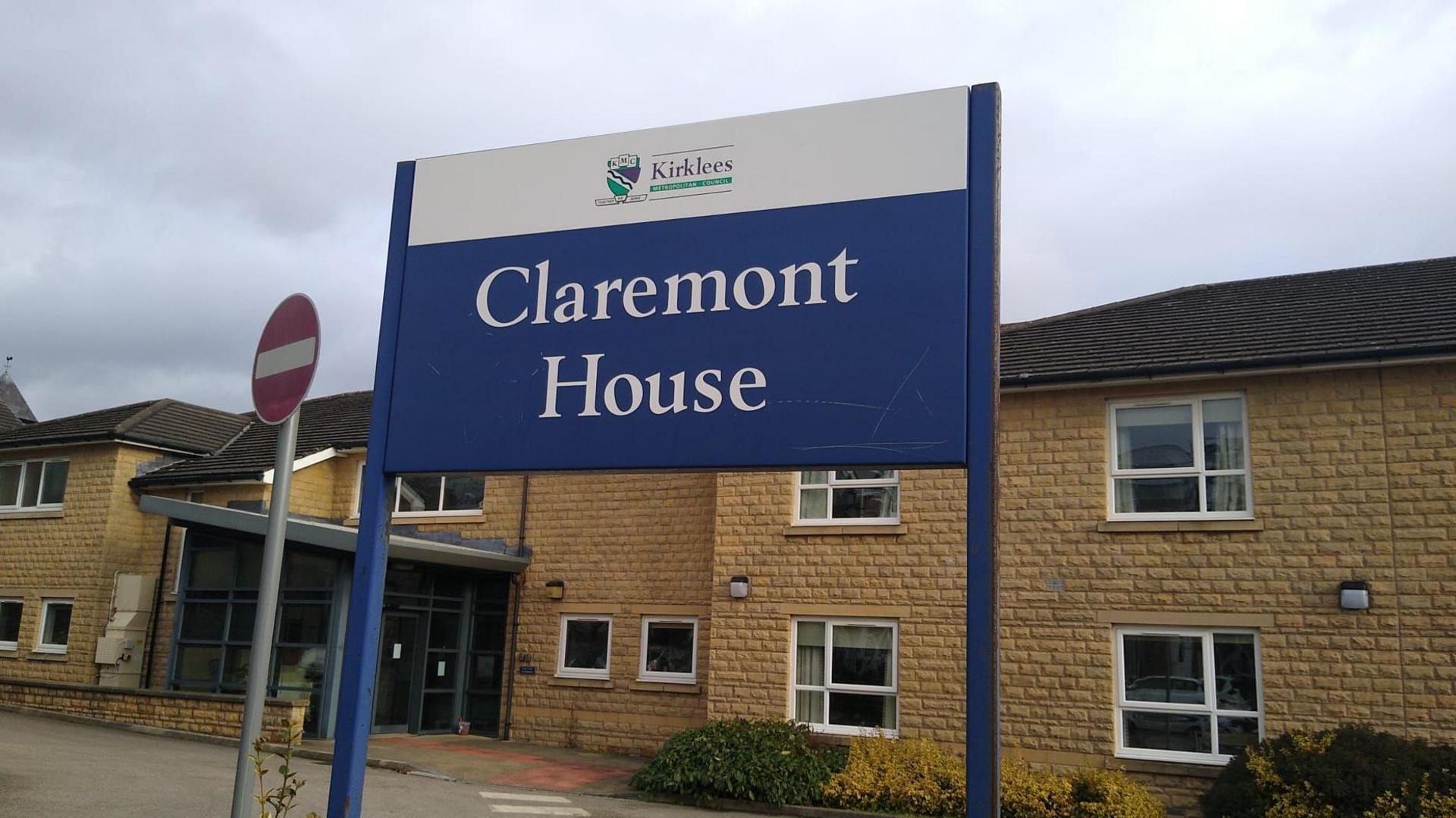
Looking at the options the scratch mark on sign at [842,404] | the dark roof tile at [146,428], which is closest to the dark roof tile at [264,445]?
the dark roof tile at [146,428]

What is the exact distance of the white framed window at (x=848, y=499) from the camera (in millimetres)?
16016

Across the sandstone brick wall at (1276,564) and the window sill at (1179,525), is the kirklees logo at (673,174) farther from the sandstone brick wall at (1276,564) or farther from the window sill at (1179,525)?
the window sill at (1179,525)

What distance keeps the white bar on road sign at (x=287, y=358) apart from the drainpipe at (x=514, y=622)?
1378 cm

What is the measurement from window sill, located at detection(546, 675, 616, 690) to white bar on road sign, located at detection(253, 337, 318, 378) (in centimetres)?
1381

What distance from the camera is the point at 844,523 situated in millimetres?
16125

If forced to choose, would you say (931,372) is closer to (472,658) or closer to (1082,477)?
(1082,477)

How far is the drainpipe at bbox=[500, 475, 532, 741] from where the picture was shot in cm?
1908

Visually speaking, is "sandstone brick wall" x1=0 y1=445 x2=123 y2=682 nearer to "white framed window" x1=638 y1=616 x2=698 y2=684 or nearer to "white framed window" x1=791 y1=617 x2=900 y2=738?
"white framed window" x1=638 y1=616 x2=698 y2=684

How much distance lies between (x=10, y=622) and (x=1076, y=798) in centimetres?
2136

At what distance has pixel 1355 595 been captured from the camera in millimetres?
13250

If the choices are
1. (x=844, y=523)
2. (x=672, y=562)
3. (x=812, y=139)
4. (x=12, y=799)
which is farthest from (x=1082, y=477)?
(x=12, y=799)

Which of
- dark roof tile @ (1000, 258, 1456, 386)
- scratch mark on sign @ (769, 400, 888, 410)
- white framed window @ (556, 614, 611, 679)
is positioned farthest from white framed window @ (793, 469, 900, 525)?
scratch mark on sign @ (769, 400, 888, 410)

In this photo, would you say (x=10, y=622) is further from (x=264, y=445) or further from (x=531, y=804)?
(x=531, y=804)

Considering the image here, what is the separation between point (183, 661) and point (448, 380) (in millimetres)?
15992
